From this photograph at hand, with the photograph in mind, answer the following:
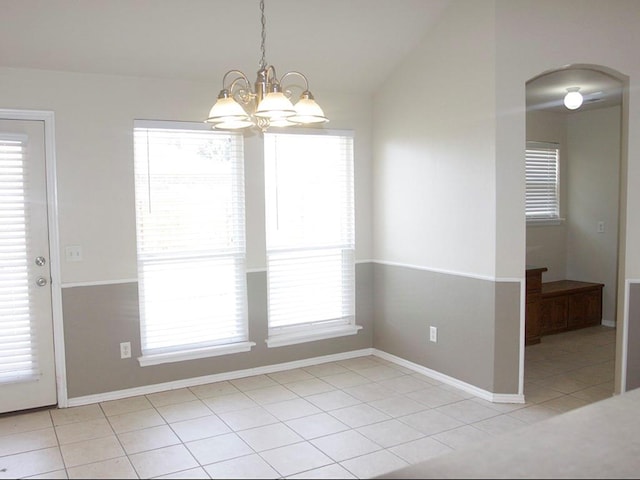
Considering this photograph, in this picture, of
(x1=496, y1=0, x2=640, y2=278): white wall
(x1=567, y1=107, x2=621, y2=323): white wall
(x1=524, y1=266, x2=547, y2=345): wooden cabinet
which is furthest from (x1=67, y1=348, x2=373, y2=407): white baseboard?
(x1=567, y1=107, x2=621, y2=323): white wall

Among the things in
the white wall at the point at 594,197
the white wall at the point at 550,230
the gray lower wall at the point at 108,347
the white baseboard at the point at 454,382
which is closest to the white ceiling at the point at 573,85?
the white wall at the point at 550,230

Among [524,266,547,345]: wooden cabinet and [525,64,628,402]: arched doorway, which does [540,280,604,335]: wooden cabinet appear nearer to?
[525,64,628,402]: arched doorway

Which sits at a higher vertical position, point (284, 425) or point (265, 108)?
point (265, 108)

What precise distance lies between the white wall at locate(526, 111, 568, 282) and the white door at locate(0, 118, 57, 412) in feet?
16.3

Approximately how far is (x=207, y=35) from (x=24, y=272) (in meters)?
2.07

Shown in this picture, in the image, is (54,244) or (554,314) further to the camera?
(554,314)

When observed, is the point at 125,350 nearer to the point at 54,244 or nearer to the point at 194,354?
the point at 194,354

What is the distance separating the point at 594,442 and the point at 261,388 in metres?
3.03

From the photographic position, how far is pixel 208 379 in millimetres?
4590

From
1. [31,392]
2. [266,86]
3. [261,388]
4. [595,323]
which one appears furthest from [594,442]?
[595,323]

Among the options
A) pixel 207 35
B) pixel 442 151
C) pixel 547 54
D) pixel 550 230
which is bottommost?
pixel 550 230

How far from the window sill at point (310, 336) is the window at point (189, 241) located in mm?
265

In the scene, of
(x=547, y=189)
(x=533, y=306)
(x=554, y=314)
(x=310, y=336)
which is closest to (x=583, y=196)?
(x=547, y=189)

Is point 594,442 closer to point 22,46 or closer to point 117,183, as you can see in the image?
point 117,183
